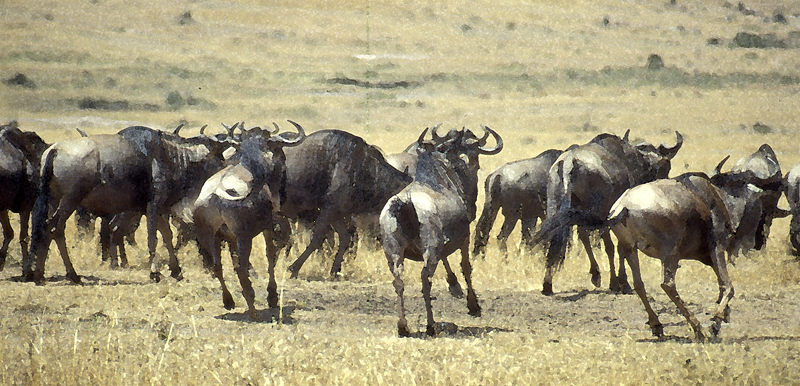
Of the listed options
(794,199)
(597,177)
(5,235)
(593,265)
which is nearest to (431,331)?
(597,177)

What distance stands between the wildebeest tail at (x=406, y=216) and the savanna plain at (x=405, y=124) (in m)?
0.97

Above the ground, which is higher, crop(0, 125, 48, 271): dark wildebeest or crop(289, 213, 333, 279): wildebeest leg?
crop(0, 125, 48, 271): dark wildebeest

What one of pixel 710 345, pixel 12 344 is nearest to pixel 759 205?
pixel 710 345

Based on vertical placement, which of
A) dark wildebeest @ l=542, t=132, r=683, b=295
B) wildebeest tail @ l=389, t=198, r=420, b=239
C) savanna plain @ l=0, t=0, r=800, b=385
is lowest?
savanna plain @ l=0, t=0, r=800, b=385

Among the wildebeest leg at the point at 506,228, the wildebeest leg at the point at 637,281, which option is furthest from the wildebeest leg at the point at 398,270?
the wildebeest leg at the point at 506,228

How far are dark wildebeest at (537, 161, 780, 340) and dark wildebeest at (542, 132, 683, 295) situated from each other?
2459mm

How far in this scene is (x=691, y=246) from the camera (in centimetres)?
883

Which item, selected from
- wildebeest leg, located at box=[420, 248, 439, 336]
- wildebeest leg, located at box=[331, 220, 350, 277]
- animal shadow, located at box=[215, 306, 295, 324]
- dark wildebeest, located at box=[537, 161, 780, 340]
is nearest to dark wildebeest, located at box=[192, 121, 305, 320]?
animal shadow, located at box=[215, 306, 295, 324]

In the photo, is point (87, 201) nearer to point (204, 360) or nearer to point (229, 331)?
point (229, 331)

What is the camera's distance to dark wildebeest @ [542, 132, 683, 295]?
456 inches

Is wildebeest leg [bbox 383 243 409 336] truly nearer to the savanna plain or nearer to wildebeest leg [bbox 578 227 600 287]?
the savanna plain

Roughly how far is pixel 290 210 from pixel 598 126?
80.5ft

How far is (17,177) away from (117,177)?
→ 4.40 ft

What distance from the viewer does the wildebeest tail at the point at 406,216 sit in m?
8.90
